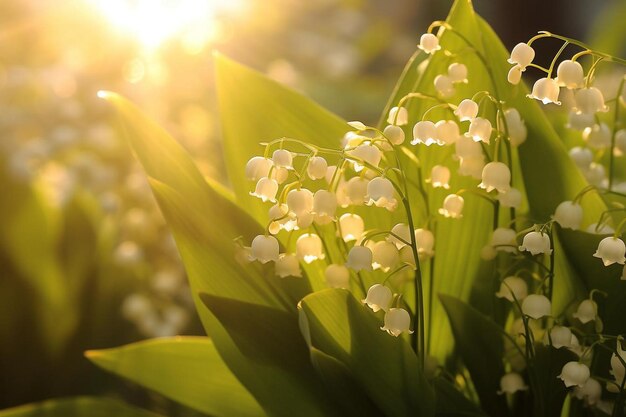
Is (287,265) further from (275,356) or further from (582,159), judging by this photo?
(582,159)

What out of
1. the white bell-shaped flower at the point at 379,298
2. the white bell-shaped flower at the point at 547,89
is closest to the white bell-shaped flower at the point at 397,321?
the white bell-shaped flower at the point at 379,298

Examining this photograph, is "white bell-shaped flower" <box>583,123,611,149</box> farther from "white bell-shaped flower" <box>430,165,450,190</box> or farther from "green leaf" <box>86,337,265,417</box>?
"green leaf" <box>86,337,265,417</box>

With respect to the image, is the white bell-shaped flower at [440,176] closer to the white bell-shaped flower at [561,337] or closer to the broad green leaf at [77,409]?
the white bell-shaped flower at [561,337]

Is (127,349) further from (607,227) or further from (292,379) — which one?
(607,227)

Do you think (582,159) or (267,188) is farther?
(582,159)

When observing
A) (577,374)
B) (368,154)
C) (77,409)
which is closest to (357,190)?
(368,154)
